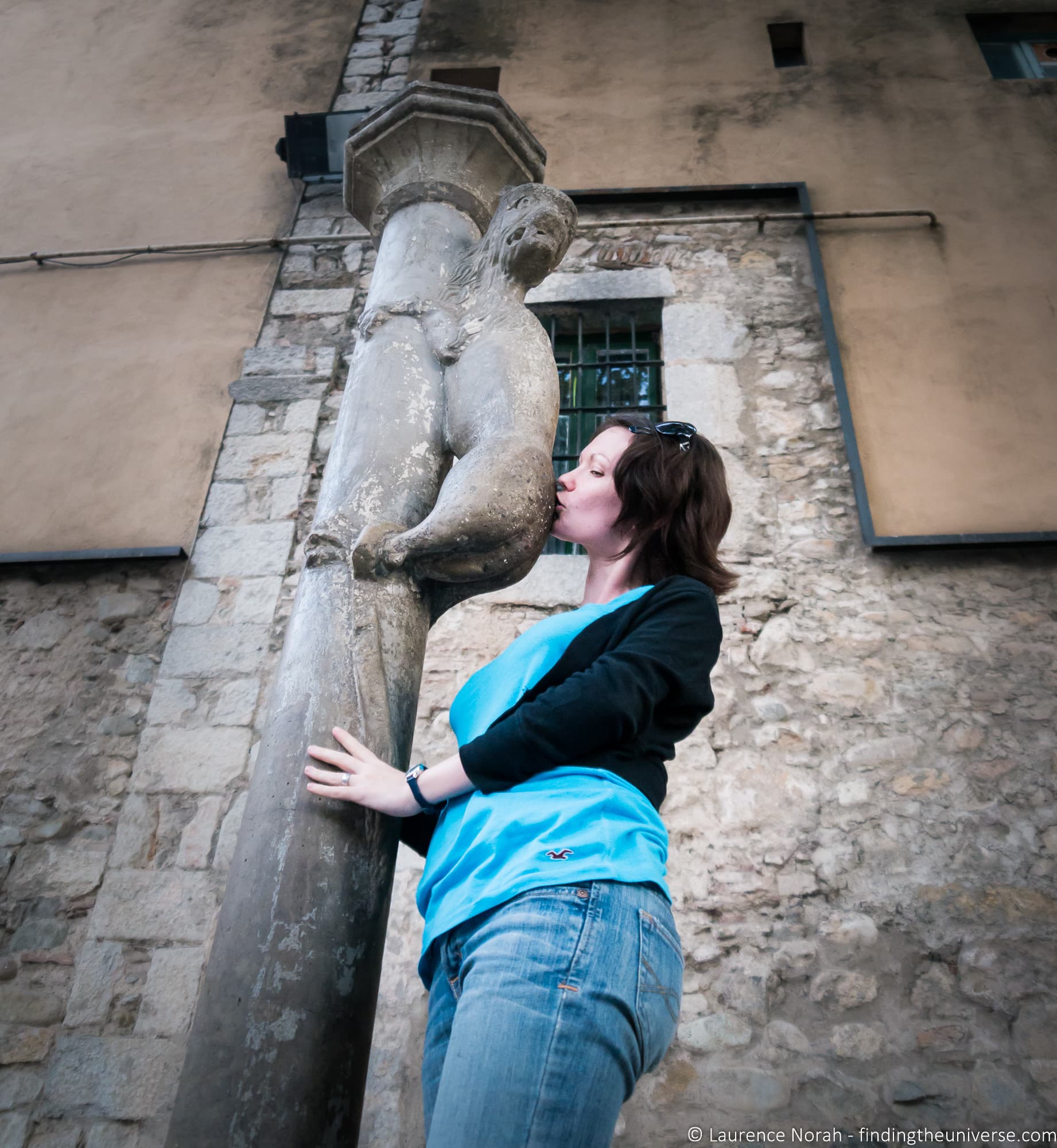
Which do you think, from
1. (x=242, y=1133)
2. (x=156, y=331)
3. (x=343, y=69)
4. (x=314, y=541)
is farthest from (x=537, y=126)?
(x=242, y=1133)

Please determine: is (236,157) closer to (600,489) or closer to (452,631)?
(452,631)

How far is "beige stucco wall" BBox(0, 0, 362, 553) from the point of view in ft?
15.5

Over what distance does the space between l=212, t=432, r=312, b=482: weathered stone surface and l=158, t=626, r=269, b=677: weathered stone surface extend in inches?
35.1

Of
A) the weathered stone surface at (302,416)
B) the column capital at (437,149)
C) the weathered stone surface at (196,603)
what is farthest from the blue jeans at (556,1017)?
the weathered stone surface at (302,416)

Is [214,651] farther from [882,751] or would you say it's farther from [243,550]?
[882,751]

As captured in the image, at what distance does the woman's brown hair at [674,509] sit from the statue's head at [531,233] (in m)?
0.63

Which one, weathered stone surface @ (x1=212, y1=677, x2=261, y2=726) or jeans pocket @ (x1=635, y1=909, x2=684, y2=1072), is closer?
jeans pocket @ (x1=635, y1=909, x2=684, y2=1072)

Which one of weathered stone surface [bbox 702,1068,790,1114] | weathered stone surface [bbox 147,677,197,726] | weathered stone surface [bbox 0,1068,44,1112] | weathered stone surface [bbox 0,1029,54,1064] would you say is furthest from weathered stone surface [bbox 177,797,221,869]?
weathered stone surface [bbox 702,1068,790,1114]

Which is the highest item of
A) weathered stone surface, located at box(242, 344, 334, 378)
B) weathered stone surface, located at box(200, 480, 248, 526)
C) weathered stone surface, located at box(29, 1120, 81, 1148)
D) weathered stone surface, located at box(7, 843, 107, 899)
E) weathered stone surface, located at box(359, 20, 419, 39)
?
weathered stone surface, located at box(359, 20, 419, 39)

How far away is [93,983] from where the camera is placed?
3334mm

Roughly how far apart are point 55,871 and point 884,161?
5865 mm

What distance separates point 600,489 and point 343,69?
6120 mm

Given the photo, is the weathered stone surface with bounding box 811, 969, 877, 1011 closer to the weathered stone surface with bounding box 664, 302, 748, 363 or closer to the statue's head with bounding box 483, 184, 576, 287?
the statue's head with bounding box 483, 184, 576, 287

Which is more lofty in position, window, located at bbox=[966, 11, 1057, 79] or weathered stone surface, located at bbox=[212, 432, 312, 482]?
window, located at bbox=[966, 11, 1057, 79]
